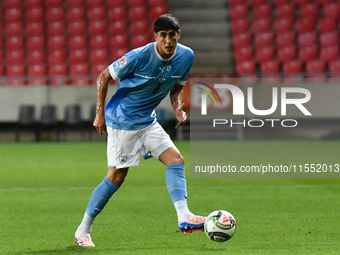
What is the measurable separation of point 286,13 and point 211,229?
51.2 feet

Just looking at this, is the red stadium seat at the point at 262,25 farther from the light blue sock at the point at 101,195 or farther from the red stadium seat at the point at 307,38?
the light blue sock at the point at 101,195

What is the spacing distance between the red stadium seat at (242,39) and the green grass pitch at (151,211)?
25.7ft

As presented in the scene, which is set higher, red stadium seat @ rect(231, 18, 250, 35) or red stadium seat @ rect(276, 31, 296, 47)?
red stadium seat @ rect(231, 18, 250, 35)

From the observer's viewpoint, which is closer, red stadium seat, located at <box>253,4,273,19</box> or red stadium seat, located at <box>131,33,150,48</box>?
red stadium seat, located at <box>131,33,150,48</box>

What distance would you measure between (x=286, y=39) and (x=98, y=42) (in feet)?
20.7

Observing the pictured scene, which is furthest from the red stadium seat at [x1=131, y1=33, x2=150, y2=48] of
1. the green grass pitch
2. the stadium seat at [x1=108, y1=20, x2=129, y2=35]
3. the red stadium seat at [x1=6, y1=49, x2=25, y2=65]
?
the green grass pitch

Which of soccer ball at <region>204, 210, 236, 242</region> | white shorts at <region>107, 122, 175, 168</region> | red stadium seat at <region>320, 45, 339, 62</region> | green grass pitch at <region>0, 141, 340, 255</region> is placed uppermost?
red stadium seat at <region>320, 45, 339, 62</region>

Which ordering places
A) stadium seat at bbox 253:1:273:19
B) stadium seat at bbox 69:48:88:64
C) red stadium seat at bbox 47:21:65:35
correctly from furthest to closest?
stadium seat at bbox 253:1:273:19
red stadium seat at bbox 47:21:65:35
stadium seat at bbox 69:48:88:64

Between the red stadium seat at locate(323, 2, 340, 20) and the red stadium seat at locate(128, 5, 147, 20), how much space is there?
20.4ft

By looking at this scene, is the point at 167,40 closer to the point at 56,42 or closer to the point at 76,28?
the point at 56,42

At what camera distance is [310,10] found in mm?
17922

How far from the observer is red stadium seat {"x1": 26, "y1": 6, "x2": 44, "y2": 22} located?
1770cm

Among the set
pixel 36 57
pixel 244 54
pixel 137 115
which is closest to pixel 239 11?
pixel 244 54

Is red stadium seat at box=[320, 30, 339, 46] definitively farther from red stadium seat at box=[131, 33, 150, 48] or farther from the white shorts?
the white shorts
